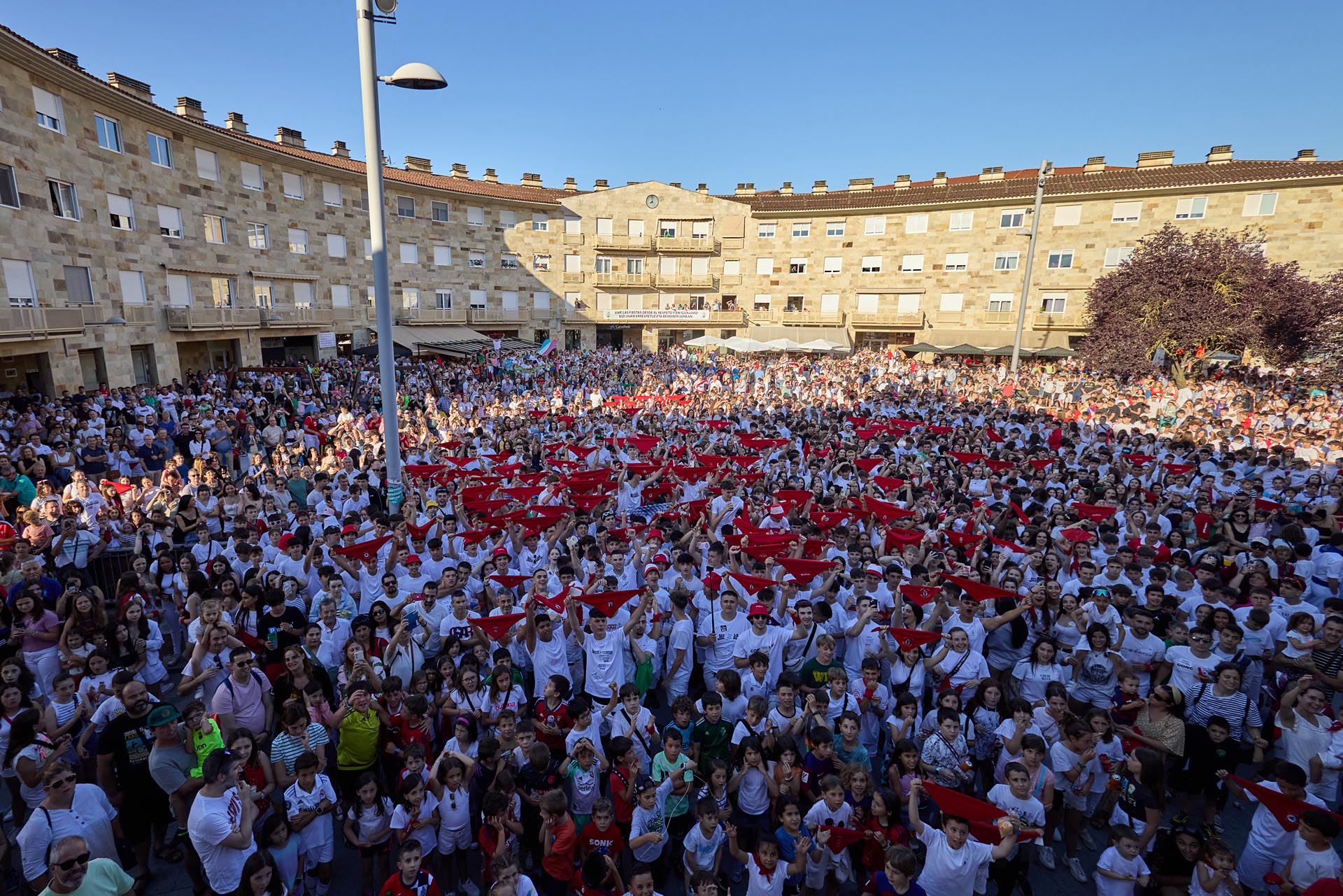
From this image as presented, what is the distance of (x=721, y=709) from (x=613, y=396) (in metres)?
17.3

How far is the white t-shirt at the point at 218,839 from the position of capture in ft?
13.8

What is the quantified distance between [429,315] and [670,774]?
41.5 m

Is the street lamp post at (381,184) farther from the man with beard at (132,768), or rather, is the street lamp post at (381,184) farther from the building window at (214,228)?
the building window at (214,228)

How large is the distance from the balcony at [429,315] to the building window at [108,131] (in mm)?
15397

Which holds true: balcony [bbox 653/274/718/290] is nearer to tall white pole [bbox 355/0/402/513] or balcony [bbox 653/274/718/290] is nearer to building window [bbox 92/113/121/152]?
building window [bbox 92/113/121/152]

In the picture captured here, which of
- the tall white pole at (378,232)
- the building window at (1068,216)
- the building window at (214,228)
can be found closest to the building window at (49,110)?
the building window at (214,228)

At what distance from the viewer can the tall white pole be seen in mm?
7938

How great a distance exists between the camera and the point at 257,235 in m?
31.0

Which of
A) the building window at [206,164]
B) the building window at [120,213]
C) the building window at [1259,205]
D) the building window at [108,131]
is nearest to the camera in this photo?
the building window at [108,131]

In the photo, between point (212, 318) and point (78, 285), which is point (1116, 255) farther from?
point (78, 285)

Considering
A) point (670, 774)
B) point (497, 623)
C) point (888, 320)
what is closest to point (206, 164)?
point (497, 623)

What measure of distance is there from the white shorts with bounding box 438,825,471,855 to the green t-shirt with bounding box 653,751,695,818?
1.56 m

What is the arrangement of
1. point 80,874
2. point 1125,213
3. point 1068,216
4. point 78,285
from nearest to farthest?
1. point 80,874
2. point 78,285
3. point 1125,213
4. point 1068,216

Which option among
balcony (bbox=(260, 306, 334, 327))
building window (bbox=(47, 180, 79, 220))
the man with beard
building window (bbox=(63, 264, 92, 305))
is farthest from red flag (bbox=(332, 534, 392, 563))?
balcony (bbox=(260, 306, 334, 327))
